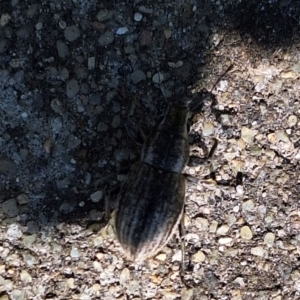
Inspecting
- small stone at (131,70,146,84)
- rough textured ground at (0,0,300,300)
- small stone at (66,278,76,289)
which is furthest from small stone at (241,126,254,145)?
small stone at (66,278,76,289)

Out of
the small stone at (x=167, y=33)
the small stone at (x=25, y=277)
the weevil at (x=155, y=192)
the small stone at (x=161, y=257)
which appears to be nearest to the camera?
the weevil at (x=155, y=192)

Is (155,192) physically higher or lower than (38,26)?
lower

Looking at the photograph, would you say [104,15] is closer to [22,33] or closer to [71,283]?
[22,33]

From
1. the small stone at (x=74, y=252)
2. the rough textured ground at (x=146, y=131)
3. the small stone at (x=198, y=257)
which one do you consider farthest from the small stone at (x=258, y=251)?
the small stone at (x=74, y=252)

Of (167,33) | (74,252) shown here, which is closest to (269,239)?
(74,252)

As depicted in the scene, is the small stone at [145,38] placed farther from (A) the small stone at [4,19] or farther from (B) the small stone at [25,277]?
(B) the small stone at [25,277]

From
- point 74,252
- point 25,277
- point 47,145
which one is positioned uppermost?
point 47,145

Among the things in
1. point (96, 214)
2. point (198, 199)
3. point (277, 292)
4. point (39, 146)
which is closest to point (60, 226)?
point (96, 214)
